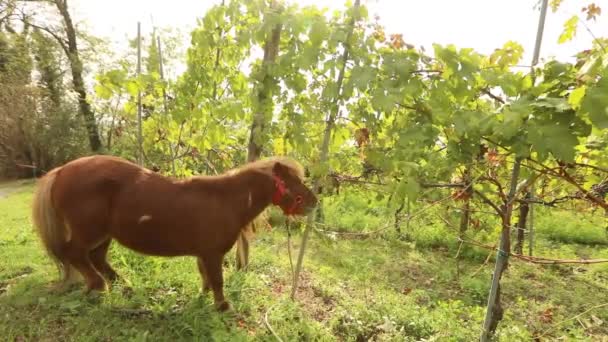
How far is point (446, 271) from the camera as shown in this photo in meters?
5.88

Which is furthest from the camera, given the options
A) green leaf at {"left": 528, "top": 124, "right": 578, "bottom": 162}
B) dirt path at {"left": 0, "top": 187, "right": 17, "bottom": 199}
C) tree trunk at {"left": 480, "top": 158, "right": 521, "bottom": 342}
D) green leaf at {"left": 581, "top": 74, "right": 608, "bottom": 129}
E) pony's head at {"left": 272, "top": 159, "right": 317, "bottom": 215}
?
dirt path at {"left": 0, "top": 187, "right": 17, "bottom": 199}

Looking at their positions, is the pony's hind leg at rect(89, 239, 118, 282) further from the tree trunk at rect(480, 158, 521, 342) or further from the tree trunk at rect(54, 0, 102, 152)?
the tree trunk at rect(54, 0, 102, 152)

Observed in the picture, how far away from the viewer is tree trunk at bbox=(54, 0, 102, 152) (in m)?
17.0

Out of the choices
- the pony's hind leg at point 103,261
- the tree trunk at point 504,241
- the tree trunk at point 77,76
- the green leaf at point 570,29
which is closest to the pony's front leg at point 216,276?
the pony's hind leg at point 103,261

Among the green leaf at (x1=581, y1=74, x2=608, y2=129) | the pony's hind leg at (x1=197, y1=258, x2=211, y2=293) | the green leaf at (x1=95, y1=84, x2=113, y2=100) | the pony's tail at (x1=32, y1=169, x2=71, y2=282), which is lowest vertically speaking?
the pony's hind leg at (x1=197, y1=258, x2=211, y2=293)

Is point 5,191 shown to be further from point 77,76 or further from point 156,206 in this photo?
point 156,206

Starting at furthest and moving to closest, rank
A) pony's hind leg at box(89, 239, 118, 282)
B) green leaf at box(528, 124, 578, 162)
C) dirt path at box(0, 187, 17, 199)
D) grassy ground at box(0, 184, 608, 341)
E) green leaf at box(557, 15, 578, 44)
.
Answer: dirt path at box(0, 187, 17, 199) → pony's hind leg at box(89, 239, 118, 282) → grassy ground at box(0, 184, 608, 341) → green leaf at box(557, 15, 578, 44) → green leaf at box(528, 124, 578, 162)

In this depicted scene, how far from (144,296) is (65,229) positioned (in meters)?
0.86

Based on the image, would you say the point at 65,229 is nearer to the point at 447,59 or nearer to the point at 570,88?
the point at 447,59

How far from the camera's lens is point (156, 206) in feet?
9.97

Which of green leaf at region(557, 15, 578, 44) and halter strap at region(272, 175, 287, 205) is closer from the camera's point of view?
green leaf at region(557, 15, 578, 44)

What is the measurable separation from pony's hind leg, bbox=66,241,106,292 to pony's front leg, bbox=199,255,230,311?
3.01 ft

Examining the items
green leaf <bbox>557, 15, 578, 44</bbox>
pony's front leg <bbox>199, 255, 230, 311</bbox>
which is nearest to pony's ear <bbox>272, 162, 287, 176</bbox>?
pony's front leg <bbox>199, 255, 230, 311</bbox>

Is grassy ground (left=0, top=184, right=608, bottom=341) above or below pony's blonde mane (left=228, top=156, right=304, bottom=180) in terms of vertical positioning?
below
